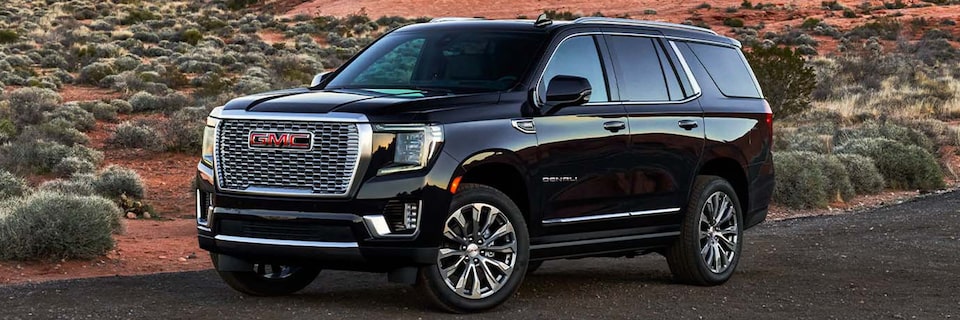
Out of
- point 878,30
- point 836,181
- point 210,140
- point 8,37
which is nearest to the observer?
point 210,140

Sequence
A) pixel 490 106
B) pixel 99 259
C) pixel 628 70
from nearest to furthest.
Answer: pixel 490 106 < pixel 628 70 < pixel 99 259

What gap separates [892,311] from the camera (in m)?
8.45

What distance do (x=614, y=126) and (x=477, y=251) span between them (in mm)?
1396

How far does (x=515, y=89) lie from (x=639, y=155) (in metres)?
1.17

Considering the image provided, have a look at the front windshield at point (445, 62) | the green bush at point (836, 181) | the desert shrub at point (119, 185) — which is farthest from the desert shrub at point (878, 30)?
the front windshield at point (445, 62)

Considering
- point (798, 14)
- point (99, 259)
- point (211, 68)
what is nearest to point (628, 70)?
point (99, 259)

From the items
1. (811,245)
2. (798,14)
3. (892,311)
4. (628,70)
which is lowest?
(798,14)

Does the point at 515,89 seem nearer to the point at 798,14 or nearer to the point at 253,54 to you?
the point at 253,54

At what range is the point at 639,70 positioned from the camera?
9109mm

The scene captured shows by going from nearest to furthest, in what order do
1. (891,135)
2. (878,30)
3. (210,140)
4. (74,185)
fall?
1. (210,140)
2. (74,185)
3. (891,135)
4. (878,30)

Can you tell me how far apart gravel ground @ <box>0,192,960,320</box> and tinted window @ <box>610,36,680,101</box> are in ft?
4.23

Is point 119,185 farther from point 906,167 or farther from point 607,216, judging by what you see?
point 906,167

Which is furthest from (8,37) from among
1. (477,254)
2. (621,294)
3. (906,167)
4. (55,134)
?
(477,254)

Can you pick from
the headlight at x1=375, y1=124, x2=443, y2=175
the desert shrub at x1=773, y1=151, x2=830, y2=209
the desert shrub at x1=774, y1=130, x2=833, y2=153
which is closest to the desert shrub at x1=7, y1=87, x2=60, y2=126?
the desert shrub at x1=774, y1=130, x2=833, y2=153
